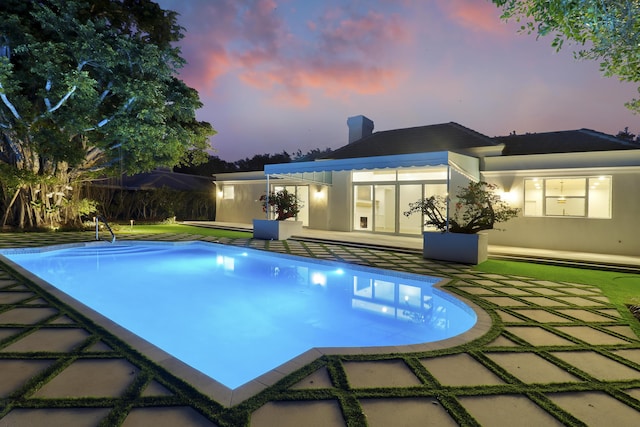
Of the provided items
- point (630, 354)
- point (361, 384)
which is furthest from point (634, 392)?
point (361, 384)

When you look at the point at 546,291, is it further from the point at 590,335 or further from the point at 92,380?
the point at 92,380

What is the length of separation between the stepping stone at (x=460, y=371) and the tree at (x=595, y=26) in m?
4.01

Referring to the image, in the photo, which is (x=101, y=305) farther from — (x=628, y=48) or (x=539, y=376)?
(x=628, y=48)

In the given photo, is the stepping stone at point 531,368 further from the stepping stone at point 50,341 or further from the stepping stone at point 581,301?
the stepping stone at point 50,341

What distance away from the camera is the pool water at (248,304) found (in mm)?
3797

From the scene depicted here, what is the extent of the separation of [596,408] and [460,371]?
2.83 ft

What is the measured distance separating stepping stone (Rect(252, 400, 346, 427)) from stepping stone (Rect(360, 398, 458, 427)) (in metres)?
0.21

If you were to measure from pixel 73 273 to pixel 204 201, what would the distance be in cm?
1531

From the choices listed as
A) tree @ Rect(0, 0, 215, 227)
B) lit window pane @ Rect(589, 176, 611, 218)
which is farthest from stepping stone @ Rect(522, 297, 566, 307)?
tree @ Rect(0, 0, 215, 227)

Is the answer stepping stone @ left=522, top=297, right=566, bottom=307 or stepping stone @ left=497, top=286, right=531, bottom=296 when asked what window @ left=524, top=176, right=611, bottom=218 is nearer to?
stepping stone @ left=497, top=286, right=531, bottom=296

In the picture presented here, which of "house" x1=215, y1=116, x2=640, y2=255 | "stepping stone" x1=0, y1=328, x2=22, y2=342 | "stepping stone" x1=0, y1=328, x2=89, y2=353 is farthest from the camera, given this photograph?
"house" x1=215, y1=116, x2=640, y2=255

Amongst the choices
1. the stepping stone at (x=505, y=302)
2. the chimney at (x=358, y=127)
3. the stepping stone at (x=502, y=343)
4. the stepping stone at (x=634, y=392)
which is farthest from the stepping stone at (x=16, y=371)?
the chimney at (x=358, y=127)

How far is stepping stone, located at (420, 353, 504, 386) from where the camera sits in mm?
2501

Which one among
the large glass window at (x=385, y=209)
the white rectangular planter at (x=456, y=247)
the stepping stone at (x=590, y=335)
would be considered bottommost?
the stepping stone at (x=590, y=335)
